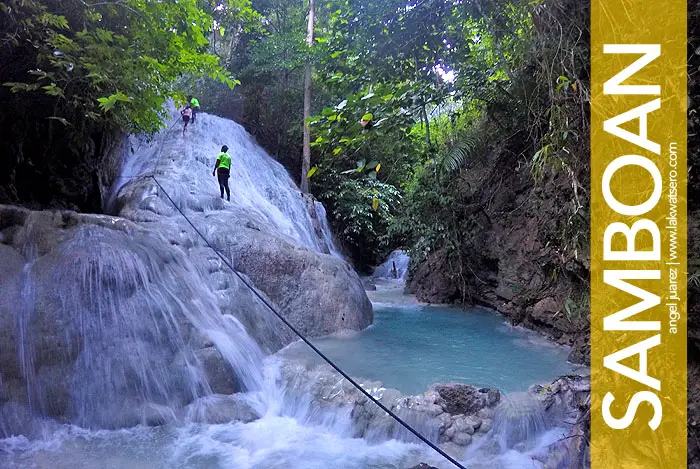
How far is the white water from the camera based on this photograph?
3.81 m

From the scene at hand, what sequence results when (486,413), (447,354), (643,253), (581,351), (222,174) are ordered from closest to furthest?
(643,253), (486,413), (581,351), (447,354), (222,174)

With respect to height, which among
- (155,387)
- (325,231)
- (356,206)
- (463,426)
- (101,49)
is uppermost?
(101,49)

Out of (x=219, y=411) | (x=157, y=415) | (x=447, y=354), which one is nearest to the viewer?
(x=157, y=415)

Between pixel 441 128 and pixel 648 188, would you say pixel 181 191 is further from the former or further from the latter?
pixel 648 188

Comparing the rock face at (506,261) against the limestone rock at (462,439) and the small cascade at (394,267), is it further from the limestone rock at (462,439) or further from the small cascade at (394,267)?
the small cascade at (394,267)

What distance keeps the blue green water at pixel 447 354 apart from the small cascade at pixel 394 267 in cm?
739

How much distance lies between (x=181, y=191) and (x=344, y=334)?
14.9 feet

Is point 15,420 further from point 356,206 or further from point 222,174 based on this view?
point 356,206

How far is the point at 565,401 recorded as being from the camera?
4109mm

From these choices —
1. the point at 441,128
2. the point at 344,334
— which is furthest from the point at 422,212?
the point at 344,334

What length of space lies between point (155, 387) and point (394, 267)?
12.2 metres

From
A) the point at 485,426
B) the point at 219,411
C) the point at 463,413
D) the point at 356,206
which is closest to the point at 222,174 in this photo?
the point at 356,206

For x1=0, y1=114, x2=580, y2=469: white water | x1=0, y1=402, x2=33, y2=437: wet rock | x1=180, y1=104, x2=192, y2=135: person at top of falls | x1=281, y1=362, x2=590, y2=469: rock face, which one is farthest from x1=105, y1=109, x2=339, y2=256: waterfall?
x1=0, y1=402, x2=33, y2=437: wet rock

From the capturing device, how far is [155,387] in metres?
4.62
